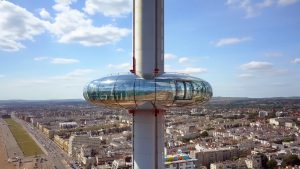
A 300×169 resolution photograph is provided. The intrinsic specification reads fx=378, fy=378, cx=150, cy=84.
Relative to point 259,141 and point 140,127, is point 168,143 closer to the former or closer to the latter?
point 259,141

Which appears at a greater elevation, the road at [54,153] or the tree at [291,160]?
the tree at [291,160]

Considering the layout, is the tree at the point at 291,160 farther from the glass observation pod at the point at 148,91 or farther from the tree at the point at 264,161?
the glass observation pod at the point at 148,91

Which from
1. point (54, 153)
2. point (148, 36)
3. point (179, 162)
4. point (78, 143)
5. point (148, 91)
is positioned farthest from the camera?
point (54, 153)

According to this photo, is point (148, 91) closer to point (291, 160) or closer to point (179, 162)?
point (179, 162)

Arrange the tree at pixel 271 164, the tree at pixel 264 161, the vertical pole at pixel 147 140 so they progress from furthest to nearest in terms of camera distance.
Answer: the tree at pixel 264 161, the tree at pixel 271 164, the vertical pole at pixel 147 140

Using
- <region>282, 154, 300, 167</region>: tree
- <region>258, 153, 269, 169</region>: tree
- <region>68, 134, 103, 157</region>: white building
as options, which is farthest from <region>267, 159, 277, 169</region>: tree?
<region>68, 134, 103, 157</region>: white building

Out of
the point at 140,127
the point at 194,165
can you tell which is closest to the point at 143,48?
the point at 140,127

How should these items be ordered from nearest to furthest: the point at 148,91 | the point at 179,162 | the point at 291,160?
the point at 148,91 < the point at 179,162 < the point at 291,160

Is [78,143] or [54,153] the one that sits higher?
[78,143]

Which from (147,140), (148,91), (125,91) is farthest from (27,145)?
(148,91)

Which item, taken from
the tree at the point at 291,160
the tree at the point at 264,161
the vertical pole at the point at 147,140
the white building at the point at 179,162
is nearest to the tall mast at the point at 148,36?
the vertical pole at the point at 147,140
